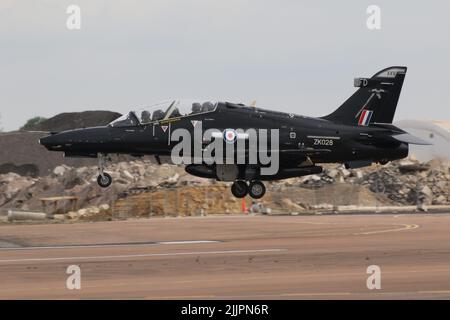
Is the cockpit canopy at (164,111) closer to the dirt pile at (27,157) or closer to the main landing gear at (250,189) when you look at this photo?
the main landing gear at (250,189)

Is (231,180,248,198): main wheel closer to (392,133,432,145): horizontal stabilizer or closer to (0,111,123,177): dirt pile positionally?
(392,133,432,145): horizontal stabilizer

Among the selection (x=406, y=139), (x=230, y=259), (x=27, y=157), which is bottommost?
(x=27, y=157)

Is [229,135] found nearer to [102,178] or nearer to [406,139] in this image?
[102,178]

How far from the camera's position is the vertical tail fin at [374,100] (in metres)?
40.9

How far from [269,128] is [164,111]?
166 inches

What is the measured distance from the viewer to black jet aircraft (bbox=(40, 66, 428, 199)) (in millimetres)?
37156

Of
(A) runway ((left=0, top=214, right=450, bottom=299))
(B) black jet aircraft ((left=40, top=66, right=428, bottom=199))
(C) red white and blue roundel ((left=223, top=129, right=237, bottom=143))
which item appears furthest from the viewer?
(C) red white and blue roundel ((left=223, top=129, right=237, bottom=143))

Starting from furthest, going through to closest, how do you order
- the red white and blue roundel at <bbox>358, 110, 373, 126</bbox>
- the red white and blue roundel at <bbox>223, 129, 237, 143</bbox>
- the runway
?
the red white and blue roundel at <bbox>358, 110, 373, 126</bbox>, the red white and blue roundel at <bbox>223, 129, 237, 143</bbox>, the runway

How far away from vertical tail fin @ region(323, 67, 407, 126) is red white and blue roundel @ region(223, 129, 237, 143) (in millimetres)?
4798

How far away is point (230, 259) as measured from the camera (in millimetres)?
27438

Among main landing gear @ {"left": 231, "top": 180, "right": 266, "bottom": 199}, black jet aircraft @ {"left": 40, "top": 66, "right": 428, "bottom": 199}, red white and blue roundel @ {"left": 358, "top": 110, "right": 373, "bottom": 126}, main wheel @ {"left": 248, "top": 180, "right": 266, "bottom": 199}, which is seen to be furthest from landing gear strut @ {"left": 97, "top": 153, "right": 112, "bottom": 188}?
red white and blue roundel @ {"left": 358, "top": 110, "right": 373, "bottom": 126}

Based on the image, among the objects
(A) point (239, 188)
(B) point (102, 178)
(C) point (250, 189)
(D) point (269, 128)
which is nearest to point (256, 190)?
(C) point (250, 189)

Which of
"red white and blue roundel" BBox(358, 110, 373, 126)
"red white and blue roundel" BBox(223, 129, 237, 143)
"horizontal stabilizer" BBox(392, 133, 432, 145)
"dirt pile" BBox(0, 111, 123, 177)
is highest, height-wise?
"red white and blue roundel" BBox(358, 110, 373, 126)
